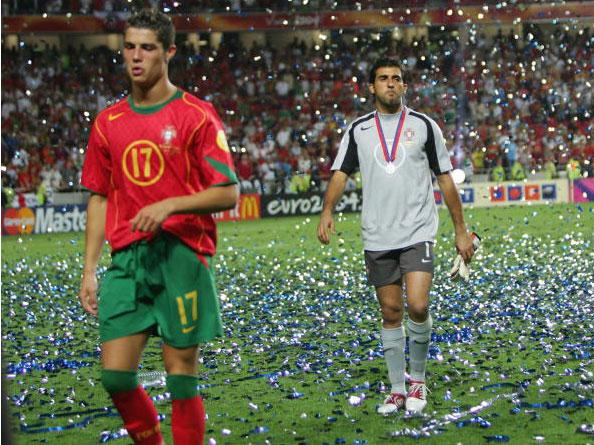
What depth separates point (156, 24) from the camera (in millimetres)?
4746

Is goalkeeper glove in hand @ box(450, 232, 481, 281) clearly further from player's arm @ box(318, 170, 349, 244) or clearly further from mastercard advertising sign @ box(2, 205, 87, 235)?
mastercard advertising sign @ box(2, 205, 87, 235)

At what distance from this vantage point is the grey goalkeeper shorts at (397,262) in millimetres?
6824

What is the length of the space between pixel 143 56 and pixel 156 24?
0.51ft

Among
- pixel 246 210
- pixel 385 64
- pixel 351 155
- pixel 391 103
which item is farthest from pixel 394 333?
pixel 246 210

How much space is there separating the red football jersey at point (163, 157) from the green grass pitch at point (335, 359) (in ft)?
3.53

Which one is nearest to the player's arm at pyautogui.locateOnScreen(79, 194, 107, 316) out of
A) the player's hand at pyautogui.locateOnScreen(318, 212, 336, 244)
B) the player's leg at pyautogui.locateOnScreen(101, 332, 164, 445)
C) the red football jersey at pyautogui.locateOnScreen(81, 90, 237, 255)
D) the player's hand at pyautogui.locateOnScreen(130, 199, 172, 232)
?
the red football jersey at pyautogui.locateOnScreen(81, 90, 237, 255)

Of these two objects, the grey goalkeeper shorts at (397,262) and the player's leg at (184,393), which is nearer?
the player's leg at (184,393)

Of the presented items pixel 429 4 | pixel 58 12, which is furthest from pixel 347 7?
pixel 58 12

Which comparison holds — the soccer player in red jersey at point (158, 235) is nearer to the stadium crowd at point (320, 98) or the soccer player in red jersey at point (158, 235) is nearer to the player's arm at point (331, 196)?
the player's arm at point (331, 196)

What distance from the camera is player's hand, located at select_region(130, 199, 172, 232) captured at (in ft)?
14.5

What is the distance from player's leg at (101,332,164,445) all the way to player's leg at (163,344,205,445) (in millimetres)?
118

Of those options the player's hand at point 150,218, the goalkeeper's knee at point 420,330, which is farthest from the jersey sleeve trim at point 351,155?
the player's hand at point 150,218

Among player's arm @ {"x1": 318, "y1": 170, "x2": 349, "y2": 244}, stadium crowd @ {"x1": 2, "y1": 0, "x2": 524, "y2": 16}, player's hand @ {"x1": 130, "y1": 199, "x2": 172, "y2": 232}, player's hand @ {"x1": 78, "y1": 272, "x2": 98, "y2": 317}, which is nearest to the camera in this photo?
player's hand @ {"x1": 130, "y1": 199, "x2": 172, "y2": 232}

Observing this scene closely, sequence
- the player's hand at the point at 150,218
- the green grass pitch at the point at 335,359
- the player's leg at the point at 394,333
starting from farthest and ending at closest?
the player's leg at the point at 394,333
the green grass pitch at the point at 335,359
the player's hand at the point at 150,218
